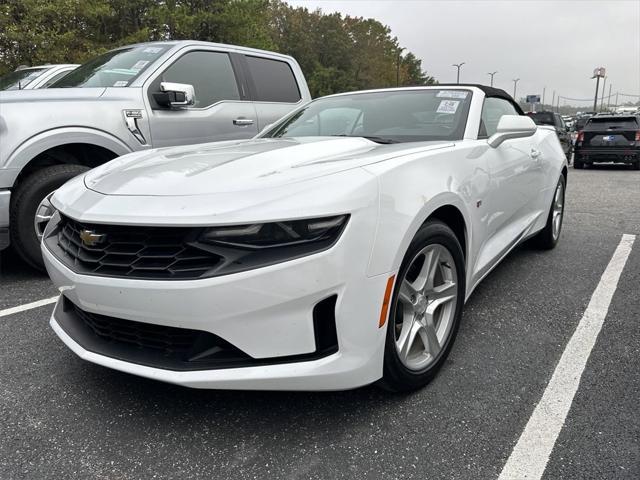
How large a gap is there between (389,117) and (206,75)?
2371 millimetres

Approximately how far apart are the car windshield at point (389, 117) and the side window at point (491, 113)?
0.16 m

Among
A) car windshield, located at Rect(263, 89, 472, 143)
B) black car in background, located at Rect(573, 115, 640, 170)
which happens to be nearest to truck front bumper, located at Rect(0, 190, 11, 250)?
car windshield, located at Rect(263, 89, 472, 143)

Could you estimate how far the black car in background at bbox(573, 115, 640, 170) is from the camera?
13289 millimetres

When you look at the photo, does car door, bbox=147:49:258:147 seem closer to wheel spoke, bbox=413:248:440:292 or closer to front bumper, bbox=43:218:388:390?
front bumper, bbox=43:218:388:390

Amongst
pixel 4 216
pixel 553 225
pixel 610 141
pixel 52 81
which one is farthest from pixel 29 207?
pixel 610 141

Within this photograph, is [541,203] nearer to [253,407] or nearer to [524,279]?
[524,279]

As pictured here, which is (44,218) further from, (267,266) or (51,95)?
(267,266)

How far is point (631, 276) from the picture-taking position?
382 centimetres

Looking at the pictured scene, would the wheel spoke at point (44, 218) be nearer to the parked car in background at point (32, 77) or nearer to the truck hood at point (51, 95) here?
the truck hood at point (51, 95)

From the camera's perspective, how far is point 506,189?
121 inches


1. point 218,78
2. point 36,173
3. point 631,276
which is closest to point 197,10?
point 218,78

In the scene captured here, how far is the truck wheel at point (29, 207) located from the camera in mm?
3514

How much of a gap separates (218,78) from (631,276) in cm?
408

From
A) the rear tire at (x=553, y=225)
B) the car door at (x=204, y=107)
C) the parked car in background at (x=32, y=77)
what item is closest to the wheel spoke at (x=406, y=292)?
the rear tire at (x=553, y=225)
